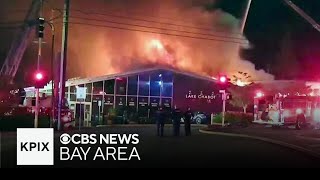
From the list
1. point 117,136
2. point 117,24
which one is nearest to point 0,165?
point 117,136

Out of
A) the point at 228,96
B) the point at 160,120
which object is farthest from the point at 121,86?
the point at 160,120

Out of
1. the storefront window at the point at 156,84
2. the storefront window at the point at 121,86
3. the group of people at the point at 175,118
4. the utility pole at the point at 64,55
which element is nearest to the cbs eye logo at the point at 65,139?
the group of people at the point at 175,118

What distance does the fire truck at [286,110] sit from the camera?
1702 cm

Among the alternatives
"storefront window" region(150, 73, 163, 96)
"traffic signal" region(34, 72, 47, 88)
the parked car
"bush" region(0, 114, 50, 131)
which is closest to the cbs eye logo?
"bush" region(0, 114, 50, 131)

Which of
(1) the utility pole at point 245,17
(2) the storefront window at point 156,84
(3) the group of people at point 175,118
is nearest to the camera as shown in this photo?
(3) the group of people at point 175,118

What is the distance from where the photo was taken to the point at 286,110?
1880cm

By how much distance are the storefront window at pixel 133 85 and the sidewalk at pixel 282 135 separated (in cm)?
330

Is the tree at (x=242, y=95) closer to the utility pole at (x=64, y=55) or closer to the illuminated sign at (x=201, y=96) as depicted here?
the illuminated sign at (x=201, y=96)

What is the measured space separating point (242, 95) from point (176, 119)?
4080mm

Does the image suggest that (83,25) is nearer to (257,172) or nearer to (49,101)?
(49,101)

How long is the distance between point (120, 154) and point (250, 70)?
8.55m

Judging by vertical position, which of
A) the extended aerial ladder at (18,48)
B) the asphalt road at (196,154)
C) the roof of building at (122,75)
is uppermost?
the extended aerial ladder at (18,48)

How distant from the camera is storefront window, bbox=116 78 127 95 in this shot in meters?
19.4

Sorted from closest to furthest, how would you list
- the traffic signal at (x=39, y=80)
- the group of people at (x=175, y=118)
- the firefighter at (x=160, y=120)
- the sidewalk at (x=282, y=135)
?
the sidewalk at (x=282, y=135) < the firefighter at (x=160, y=120) < the group of people at (x=175, y=118) < the traffic signal at (x=39, y=80)
